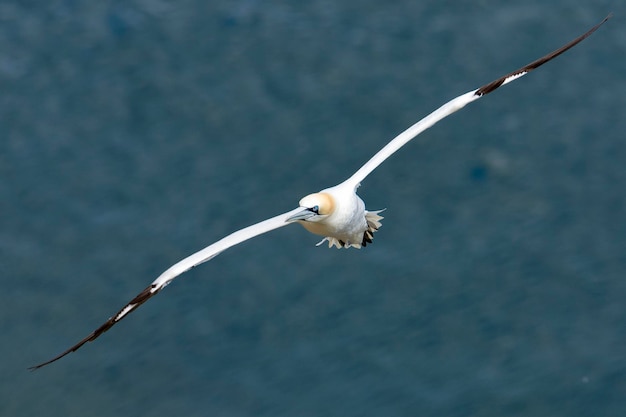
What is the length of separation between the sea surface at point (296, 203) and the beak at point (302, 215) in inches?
227

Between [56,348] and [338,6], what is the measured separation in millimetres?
8862

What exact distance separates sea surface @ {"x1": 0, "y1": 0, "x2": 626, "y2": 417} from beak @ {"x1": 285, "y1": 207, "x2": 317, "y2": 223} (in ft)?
18.9

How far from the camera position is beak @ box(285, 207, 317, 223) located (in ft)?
63.6

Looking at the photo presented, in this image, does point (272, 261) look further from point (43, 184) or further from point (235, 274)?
point (43, 184)

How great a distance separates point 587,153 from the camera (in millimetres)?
26719

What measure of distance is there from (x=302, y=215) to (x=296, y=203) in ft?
22.6

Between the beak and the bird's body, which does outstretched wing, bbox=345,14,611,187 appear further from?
the beak

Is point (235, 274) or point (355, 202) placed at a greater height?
point (235, 274)

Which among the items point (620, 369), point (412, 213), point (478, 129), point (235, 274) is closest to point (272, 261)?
point (235, 274)

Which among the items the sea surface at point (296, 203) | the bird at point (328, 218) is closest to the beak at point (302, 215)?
the bird at point (328, 218)

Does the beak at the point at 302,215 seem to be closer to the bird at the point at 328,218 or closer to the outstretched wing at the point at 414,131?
the bird at the point at 328,218

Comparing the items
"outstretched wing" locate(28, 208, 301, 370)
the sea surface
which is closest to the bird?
"outstretched wing" locate(28, 208, 301, 370)

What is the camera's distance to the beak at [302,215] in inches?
763

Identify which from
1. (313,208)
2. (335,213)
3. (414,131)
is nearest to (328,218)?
(335,213)
